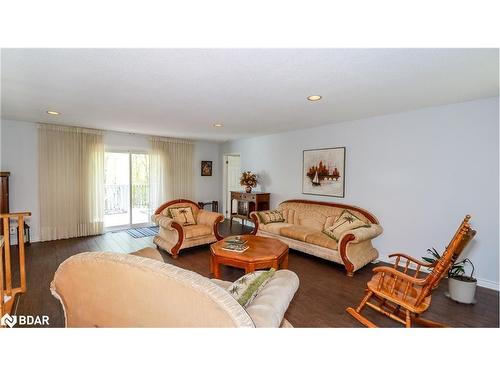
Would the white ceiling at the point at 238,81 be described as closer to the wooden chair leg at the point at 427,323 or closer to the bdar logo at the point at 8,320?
the bdar logo at the point at 8,320

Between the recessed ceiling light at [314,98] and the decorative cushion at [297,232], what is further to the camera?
the decorative cushion at [297,232]

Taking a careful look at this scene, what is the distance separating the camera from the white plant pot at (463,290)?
7.81 ft

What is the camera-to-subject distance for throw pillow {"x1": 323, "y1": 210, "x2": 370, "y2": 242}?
11.1ft

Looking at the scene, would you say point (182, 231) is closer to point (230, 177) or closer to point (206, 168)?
point (206, 168)

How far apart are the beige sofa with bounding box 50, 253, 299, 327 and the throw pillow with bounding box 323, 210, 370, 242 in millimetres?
2185

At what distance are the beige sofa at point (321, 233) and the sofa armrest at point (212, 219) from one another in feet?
2.30

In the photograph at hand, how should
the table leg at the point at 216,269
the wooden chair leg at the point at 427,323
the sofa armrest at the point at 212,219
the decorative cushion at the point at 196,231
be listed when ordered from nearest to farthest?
1. the wooden chair leg at the point at 427,323
2. the table leg at the point at 216,269
3. the decorative cushion at the point at 196,231
4. the sofa armrest at the point at 212,219

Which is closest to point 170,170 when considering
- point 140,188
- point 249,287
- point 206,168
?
point 140,188

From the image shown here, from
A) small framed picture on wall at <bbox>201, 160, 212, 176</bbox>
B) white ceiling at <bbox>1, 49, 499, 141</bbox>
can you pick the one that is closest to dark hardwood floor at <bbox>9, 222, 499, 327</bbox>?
white ceiling at <bbox>1, 49, 499, 141</bbox>

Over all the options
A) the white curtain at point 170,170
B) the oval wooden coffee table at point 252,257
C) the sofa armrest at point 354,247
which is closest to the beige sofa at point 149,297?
the oval wooden coffee table at point 252,257

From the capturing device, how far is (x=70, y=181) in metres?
4.66

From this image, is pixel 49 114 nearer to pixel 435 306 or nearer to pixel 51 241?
pixel 51 241

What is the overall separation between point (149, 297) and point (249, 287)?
58cm

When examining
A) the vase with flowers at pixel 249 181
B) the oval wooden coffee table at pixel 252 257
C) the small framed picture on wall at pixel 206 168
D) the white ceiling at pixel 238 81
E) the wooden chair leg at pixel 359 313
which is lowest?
the wooden chair leg at pixel 359 313
